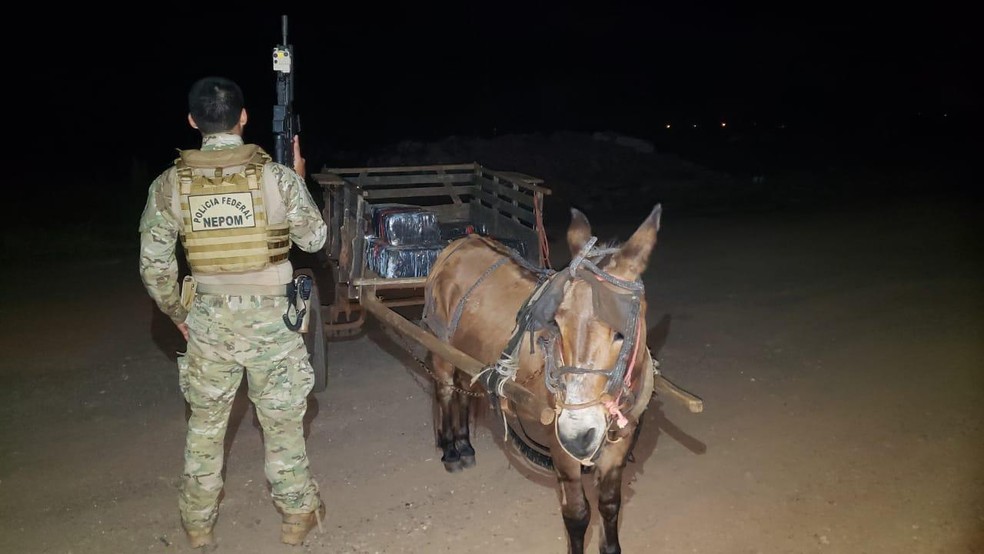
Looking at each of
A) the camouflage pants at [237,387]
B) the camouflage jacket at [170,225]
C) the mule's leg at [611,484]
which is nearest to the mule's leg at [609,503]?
the mule's leg at [611,484]

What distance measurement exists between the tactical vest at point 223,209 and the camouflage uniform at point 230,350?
0.22ft

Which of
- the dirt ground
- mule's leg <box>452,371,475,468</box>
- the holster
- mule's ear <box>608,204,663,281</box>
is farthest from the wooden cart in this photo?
mule's ear <box>608,204,663,281</box>

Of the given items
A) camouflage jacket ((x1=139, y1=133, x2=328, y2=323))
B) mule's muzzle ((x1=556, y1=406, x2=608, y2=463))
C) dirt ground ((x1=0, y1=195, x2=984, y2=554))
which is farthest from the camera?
dirt ground ((x1=0, y1=195, x2=984, y2=554))

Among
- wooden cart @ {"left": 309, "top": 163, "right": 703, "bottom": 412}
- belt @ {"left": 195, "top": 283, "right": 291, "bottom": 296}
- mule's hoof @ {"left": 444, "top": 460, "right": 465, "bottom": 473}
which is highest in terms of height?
belt @ {"left": 195, "top": 283, "right": 291, "bottom": 296}

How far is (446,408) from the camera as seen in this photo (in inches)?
215

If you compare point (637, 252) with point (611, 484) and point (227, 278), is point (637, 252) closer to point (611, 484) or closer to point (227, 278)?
point (611, 484)

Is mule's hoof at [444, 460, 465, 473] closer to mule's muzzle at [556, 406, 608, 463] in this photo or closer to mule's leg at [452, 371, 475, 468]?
mule's leg at [452, 371, 475, 468]

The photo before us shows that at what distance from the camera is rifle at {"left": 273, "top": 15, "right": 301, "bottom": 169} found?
5094 mm

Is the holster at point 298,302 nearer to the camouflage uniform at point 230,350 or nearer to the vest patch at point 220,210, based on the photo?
the camouflage uniform at point 230,350

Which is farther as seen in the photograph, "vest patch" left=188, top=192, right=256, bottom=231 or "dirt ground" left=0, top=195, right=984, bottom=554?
"dirt ground" left=0, top=195, right=984, bottom=554

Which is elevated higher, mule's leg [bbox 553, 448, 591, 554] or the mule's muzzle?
the mule's muzzle

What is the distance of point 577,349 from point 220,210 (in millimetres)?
1868

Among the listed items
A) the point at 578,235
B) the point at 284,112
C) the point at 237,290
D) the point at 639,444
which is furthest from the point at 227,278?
the point at 639,444

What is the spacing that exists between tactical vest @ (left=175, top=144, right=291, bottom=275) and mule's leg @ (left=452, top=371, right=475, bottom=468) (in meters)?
1.99
